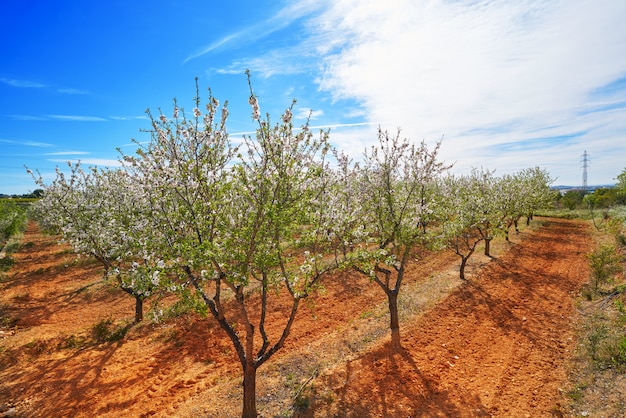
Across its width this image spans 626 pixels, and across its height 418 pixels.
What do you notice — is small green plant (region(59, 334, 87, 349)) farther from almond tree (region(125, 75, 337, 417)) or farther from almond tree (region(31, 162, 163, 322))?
almond tree (region(125, 75, 337, 417))

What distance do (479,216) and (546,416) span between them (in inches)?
548

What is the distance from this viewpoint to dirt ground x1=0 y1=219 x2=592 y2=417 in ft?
35.7

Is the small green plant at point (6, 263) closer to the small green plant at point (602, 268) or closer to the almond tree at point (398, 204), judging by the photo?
the almond tree at point (398, 204)

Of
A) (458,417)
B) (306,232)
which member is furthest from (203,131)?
(458,417)

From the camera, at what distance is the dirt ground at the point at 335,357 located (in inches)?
428

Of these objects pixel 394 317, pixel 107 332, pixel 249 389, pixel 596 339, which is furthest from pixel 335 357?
pixel 107 332

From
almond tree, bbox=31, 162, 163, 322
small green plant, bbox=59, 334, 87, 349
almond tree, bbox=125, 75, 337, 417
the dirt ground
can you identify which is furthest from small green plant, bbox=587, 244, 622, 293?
small green plant, bbox=59, 334, 87, 349

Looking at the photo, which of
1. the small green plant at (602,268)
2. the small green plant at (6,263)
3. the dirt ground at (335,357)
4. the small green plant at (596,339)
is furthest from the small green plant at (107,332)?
the small green plant at (602,268)

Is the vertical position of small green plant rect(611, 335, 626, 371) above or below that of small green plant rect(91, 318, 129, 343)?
above

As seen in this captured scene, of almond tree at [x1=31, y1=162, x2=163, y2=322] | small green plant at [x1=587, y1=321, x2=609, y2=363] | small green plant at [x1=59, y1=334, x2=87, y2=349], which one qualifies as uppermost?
almond tree at [x1=31, y1=162, x2=163, y2=322]

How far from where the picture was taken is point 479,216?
21766mm

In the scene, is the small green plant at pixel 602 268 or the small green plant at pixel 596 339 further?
the small green plant at pixel 602 268

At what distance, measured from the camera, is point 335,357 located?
13.2 m

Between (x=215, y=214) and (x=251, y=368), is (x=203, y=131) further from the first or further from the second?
(x=251, y=368)
